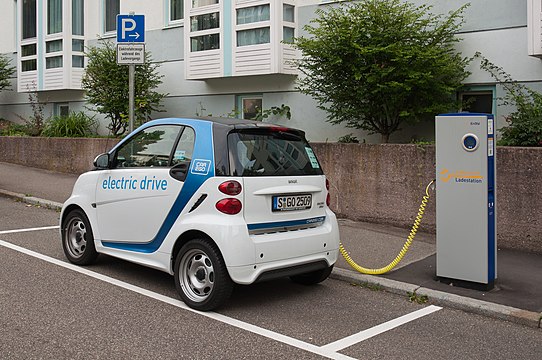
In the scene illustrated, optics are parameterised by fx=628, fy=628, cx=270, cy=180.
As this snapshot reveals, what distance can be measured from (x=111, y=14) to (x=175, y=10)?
331 cm

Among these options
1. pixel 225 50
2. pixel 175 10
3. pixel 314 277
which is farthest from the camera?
pixel 175 10

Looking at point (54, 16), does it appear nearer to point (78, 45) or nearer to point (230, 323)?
point (78, 45)

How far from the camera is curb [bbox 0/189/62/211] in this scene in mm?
11585

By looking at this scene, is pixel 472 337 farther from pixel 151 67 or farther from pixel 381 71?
pixel 151 67

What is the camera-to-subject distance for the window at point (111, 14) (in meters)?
18.6

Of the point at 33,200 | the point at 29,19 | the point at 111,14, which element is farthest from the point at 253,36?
the point at 29,19

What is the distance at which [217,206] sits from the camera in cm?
561

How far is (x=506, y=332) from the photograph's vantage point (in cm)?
544

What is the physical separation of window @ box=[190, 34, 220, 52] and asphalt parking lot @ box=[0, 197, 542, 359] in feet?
26.6

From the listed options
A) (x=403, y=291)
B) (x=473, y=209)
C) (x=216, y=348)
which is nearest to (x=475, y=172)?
(x=473, y=209)

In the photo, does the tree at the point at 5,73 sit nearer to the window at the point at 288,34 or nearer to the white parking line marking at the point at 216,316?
the window at the point at 288,34

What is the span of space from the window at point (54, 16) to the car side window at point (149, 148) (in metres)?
14.2

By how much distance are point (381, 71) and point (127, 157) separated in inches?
189

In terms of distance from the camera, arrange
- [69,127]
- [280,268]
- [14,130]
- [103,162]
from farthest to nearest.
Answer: [14,130], [69,127], [103,162], [280,268]
